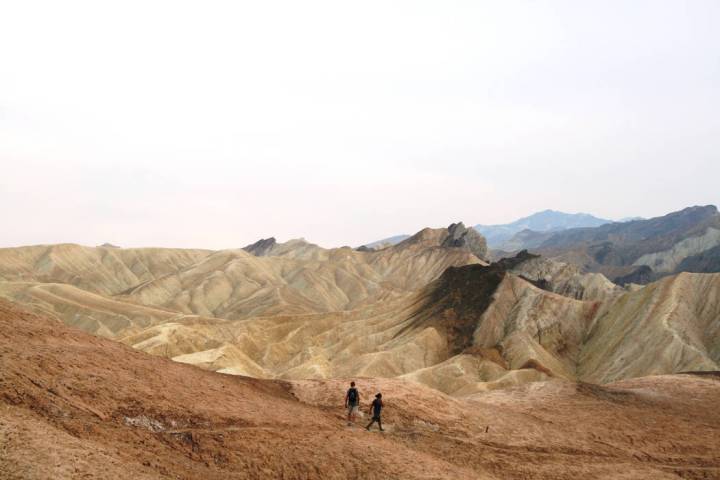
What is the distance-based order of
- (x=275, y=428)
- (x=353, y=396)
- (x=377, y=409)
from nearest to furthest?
(x=275, y=428)
(x=377, y=409)
(x=353, y=396)

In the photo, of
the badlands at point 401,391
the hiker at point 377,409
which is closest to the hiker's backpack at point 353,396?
the hiker at point 377,409

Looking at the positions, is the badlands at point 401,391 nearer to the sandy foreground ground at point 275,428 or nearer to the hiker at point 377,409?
the sandy foreground ground at point 275,428

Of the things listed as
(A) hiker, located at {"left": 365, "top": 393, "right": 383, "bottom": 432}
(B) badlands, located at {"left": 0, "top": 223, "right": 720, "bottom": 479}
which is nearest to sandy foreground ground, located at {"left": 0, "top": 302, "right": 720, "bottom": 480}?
(B) badlands, located at {"left": 0, "top": 223, "right": 720, "bottom": 479}

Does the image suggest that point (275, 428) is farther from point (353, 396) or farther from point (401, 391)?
point (401, 391)

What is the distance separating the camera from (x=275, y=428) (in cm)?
1980

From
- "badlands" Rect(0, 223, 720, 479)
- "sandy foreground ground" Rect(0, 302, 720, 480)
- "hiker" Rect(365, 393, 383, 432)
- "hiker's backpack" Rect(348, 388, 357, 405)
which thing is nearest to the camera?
"sandy foreground ground" Rect(0, 302, 720, 480)

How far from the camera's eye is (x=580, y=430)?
26719 mm

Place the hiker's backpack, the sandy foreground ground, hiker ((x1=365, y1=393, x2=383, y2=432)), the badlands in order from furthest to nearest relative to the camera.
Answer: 1. the hiker's backpack
2. hiker ((x1=365, y1=393, x2=383, y2=432))
3. the badlands
4. the sandy foreground ground

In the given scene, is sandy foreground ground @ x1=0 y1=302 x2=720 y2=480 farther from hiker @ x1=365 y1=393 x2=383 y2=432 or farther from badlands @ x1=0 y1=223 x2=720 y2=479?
hiker @ x1=365 y1=393 x2=383 y2=432

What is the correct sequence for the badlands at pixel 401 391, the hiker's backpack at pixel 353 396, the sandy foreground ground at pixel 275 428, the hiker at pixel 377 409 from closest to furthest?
the sandy foreground ground at pixel 275 428, the badlands at pixel 401 391, the hiker at pixel 377 409, the hiker's backpack at pixel 353 396

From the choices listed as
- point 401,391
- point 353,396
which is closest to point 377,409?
point 353,396

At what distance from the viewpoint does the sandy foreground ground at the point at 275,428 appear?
1517 centimetres

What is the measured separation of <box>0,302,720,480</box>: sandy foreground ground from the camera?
49.8 feet

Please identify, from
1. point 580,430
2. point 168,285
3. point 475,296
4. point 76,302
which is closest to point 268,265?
point 168,285
